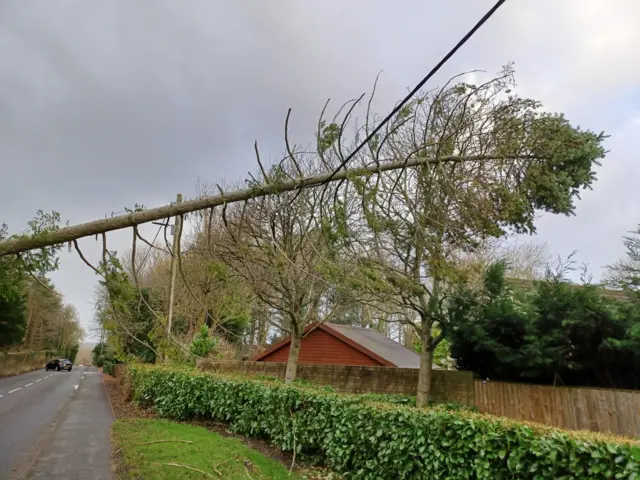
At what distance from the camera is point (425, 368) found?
1121 cm

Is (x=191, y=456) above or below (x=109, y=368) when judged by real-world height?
below

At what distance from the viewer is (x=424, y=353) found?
11359 millimetres

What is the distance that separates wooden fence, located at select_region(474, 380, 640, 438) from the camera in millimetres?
7770

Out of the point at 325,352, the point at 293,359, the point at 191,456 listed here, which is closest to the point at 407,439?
the point at 191,456

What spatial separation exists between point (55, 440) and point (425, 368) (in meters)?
8.49

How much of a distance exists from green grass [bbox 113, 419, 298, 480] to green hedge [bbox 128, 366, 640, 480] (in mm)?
715

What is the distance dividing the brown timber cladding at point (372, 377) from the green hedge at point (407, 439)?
4.00 m

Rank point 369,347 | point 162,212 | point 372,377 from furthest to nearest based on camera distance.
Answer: point 369,347, point 372,377, point 162,212

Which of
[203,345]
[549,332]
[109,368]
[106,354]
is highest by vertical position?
[549,332]

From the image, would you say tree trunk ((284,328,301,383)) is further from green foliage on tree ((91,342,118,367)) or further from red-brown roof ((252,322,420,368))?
green foliage on tree ((91,342,118,367))

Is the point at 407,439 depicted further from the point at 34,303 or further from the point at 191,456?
the point at 34,303

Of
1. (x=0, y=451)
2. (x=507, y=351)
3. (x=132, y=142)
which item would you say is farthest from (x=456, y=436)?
(x=0, y=451)

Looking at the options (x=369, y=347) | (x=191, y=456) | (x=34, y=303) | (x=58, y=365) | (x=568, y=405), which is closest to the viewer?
(x=191, y=456)

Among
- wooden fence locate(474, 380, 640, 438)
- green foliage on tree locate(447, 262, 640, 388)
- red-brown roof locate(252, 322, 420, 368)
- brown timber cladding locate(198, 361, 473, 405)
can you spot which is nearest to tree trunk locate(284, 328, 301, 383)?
brown timber cladding locate(198, 361, 473, 405)
